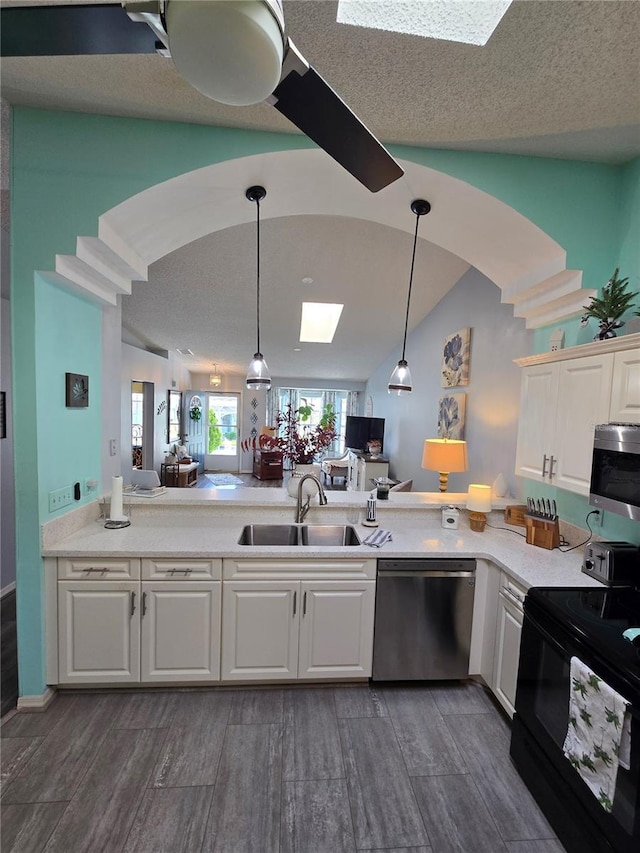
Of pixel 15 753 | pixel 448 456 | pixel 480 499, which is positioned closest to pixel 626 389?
pixel 480 499

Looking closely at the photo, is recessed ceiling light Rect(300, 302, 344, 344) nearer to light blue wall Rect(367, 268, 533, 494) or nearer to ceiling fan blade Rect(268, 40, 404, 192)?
light blue wall Rect(367, 268, 533, 494)

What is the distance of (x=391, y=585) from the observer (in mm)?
2178

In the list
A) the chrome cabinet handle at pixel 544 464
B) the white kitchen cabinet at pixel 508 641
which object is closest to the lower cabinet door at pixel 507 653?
the white kitchen cabinet at pixel 508 641

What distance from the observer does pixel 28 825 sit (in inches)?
57.8

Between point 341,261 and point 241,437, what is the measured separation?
6231 millimetres

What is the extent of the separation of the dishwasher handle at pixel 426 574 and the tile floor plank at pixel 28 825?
66.7 inches

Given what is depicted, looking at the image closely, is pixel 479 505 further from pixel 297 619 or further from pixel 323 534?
pixel 297 619

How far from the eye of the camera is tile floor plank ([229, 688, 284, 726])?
1978 millimetres

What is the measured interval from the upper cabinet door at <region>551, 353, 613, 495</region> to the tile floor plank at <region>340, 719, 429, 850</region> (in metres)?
1.57

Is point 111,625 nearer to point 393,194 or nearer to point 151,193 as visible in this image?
point 151,193

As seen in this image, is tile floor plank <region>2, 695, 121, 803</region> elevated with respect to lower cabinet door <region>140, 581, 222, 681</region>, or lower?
lower

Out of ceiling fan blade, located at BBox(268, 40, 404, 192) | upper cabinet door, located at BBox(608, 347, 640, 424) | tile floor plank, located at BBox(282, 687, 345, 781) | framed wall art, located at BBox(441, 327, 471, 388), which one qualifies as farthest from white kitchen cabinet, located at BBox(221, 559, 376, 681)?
framed wall art, located at BBox(441, 327, 471, 388)

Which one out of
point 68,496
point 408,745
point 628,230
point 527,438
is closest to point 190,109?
point 68,496

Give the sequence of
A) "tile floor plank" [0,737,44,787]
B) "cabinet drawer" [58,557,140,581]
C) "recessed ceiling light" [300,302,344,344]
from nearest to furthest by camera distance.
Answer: "tile floor plank" [0,737,44,787], "cabinet drawer" [58,557,140,581], "recessed ceiling light" [300,302,344,344]
